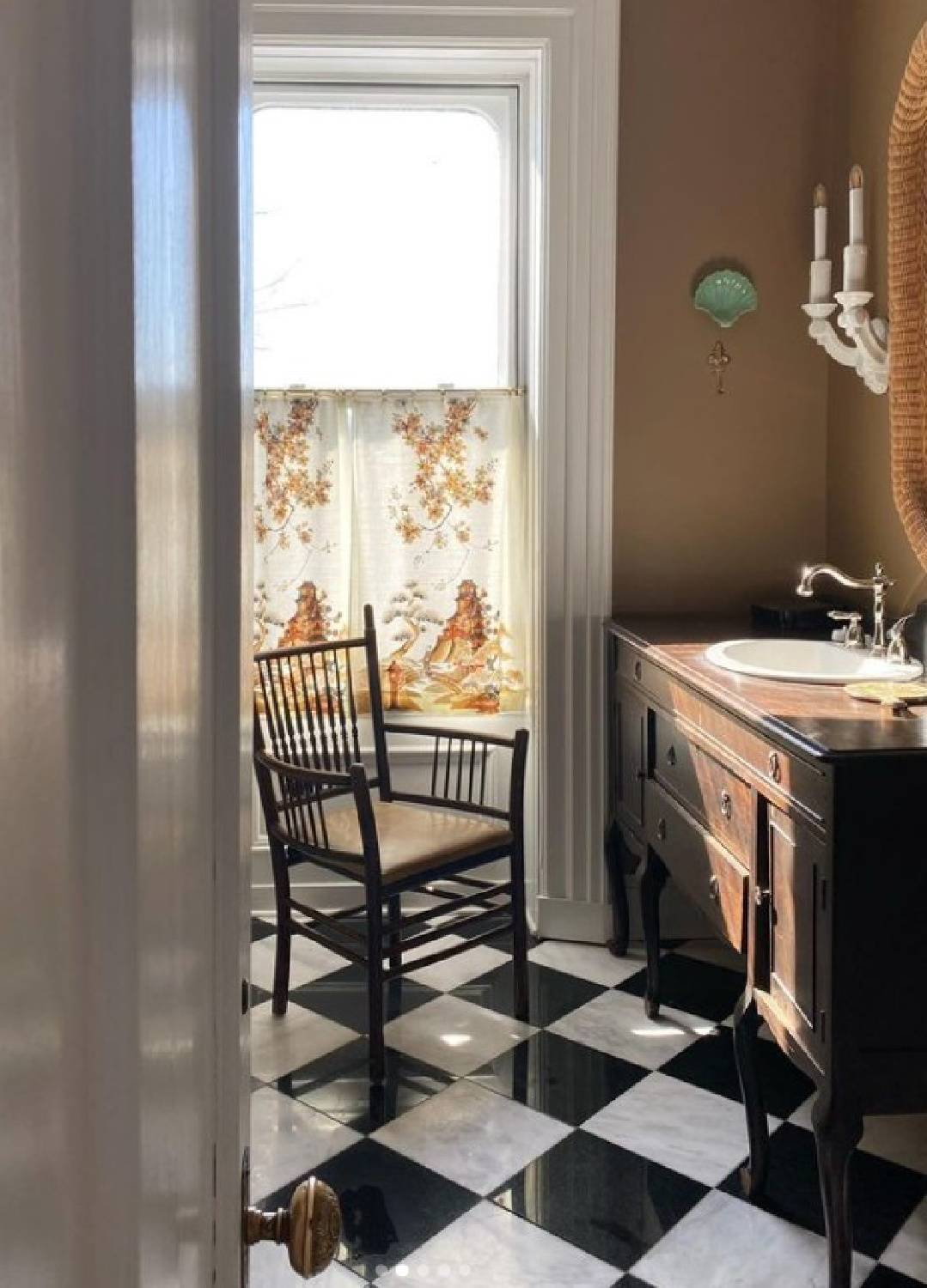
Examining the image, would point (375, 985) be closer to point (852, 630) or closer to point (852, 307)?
point (852, 630)

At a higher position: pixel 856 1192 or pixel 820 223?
pixel 820 223

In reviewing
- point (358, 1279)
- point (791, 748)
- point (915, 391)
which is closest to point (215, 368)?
point (791, 748)

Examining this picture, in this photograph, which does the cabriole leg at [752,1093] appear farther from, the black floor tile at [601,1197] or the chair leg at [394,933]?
the chair leg at [394,933]

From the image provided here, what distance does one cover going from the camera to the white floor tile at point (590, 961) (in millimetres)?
3301

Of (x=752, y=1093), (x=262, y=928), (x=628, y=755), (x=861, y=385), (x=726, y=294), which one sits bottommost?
Answer: (x=262, y=928)

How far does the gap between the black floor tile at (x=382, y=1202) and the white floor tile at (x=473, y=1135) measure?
1.4 inches

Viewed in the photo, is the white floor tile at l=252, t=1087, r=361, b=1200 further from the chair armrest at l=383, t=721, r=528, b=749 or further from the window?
the window

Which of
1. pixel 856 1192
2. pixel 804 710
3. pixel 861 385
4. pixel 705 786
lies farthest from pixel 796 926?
pixel 861 385

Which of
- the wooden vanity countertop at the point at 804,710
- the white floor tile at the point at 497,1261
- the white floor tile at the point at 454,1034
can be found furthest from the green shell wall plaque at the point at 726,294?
the white floor tile at the point at 497,1261

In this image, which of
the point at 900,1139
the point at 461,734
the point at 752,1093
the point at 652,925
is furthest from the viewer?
the point at 461,734

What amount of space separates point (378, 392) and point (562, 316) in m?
0.61

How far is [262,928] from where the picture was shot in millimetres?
3641

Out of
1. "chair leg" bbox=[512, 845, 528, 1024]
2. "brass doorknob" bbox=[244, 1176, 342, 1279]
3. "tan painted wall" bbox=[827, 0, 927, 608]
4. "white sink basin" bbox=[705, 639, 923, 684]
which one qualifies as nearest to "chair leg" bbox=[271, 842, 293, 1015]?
"chair leg" bbox=[512, 845, 528, 1024]

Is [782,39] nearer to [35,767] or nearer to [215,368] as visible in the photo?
[215,368]
